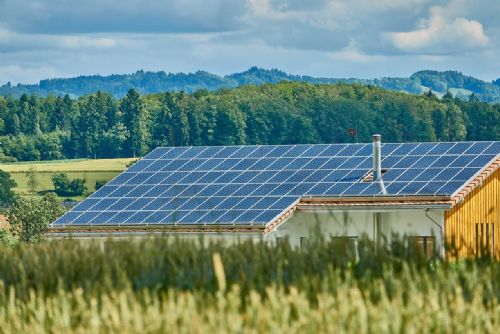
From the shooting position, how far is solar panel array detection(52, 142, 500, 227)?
49375mm

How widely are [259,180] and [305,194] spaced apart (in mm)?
2816

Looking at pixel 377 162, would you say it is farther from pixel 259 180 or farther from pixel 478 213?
pixel 259 180

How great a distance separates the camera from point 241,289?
56.3 ft

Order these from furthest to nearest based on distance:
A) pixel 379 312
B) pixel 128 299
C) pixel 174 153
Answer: pixel 174 153 → pixel 128 299 → pixel 379 312

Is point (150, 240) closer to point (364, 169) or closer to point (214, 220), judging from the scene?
point (214, 220)

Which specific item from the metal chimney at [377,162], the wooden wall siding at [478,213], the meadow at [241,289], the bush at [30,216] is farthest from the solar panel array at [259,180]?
the bush at [30,216]

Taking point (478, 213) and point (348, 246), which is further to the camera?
point (478, 213)

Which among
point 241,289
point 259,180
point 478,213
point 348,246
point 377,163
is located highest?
point 377,163

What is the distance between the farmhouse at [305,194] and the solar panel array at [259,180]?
0.15 feet

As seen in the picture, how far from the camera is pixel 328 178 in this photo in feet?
172

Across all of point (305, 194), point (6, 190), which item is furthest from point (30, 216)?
point (305, 194)

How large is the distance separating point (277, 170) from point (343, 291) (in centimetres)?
3802

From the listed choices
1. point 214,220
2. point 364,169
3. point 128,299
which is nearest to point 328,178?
point 364,169

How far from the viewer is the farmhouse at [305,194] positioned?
47.6 m
